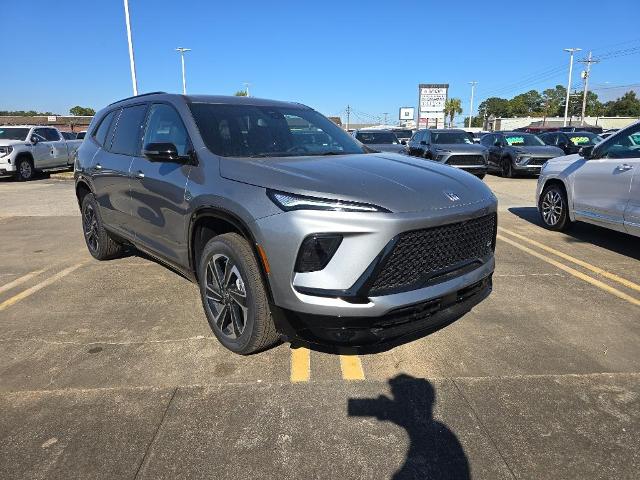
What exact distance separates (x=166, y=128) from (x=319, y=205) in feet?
6.48

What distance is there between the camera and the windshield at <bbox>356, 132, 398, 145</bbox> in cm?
1479

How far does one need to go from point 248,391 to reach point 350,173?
1504 mm

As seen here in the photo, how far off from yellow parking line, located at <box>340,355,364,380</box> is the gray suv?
514 mm

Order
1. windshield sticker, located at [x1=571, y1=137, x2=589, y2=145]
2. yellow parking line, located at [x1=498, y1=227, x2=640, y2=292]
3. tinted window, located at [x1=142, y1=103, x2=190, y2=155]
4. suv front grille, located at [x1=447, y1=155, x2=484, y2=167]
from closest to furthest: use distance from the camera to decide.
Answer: tinted window, located at [x1=142, y1=103, x2=190, y2=155] → yellow parking line, located at [x1=498, y1=227, x2=640, y2=292] → suv front grille, located at [x1=447, y1=155, x2=484, y2=167] → windshield sticker, located at [x1=571, y1=137, x2=589, y2=145]

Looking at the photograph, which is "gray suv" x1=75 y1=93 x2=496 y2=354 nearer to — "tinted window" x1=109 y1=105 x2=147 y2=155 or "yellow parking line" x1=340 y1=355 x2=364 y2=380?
"tinted window" x1=109 y1=105 x2=147 y2=155

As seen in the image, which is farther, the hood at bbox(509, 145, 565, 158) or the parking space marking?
the hood at bbox(509, 145, 565, 158)

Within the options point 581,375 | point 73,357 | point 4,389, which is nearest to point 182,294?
point 73,357

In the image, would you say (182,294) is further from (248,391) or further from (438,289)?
(438,289)

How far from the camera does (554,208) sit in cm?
734

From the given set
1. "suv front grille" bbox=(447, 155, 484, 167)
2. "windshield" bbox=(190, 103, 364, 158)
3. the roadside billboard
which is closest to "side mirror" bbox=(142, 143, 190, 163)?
"windshield" bbox=(190, 103, 364, 158)

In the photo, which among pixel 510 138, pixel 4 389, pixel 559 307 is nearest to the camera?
pixel 4 389

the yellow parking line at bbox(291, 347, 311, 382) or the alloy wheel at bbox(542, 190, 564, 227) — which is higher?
→ the alloy wheel at bbox(542, 190, 564, 227)

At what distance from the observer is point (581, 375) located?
3053 mm

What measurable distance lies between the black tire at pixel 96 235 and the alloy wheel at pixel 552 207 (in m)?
6.35
